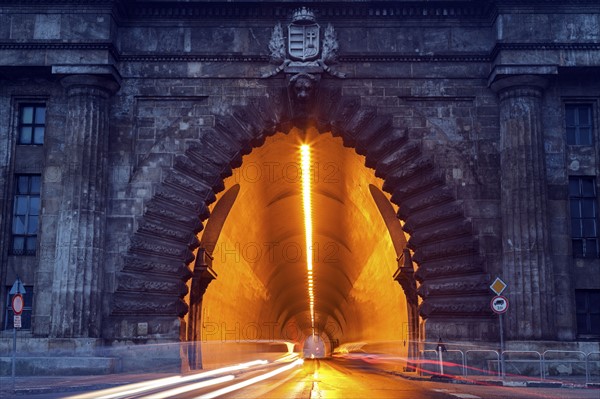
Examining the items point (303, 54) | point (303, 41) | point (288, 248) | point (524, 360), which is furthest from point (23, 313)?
point (288, 248)

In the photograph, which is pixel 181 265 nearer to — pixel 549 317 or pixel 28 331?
pixel 28 331

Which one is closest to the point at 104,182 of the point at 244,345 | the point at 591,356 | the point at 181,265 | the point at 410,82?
the point at 181,265

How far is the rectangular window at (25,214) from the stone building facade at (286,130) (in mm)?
61

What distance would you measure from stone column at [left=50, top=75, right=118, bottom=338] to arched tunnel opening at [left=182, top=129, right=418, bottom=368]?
5.22 m

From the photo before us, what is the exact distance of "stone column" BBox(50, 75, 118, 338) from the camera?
74.1ft

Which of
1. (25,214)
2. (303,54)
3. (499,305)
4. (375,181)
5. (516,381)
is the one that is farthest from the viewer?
(375,181)

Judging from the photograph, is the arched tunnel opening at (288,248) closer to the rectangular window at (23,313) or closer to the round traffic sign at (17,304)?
the rectangular window at (23,313)

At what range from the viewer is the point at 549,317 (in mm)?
22484

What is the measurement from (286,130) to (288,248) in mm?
21019

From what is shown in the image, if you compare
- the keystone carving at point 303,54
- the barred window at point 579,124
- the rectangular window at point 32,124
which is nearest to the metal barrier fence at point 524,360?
the barred window at point 579,124

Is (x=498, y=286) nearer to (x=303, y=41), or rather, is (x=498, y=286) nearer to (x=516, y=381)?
(x=516, y=381)

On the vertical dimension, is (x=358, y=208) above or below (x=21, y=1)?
below

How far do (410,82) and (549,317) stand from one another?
819 cm

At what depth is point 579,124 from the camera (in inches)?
972
